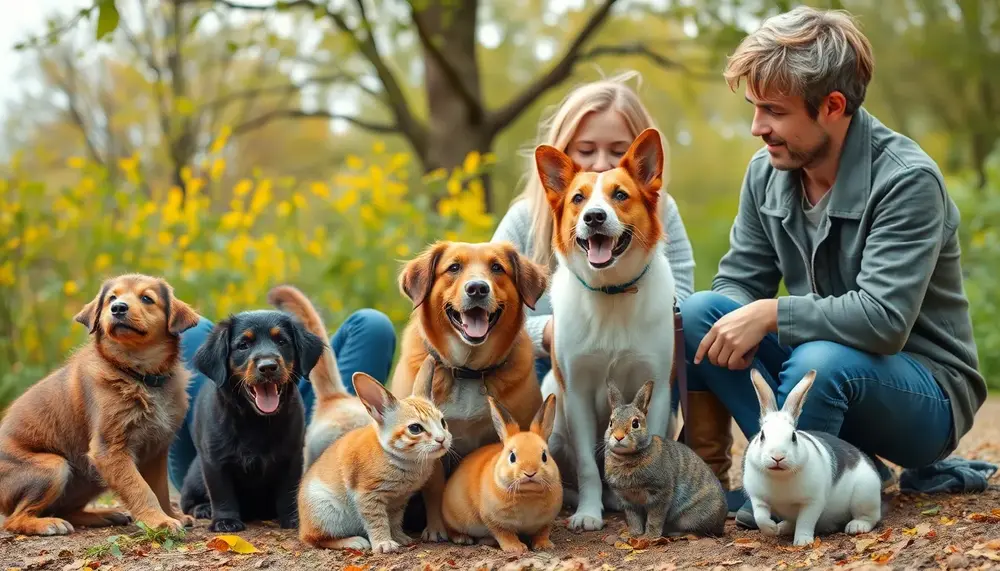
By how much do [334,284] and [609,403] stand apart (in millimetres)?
3987

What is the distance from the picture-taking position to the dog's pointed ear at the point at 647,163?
3.98 m

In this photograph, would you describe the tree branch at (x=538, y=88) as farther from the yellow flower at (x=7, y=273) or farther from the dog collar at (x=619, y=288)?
the dog collar at (x=619, y=288)

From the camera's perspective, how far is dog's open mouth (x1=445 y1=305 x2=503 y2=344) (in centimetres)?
396

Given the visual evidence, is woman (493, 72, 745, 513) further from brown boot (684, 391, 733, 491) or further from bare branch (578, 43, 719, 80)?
bare branch (578, 43, 719, 80)

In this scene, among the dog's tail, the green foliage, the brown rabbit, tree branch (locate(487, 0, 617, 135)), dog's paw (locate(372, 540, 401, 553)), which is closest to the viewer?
the brown rabbit

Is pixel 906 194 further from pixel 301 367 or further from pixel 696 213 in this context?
pixel 696 213

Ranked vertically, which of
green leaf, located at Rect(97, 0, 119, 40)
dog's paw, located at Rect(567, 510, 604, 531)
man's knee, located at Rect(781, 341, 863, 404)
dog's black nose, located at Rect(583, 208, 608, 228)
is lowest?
dog's paw, located at Rect(567, 510, 604, 531)

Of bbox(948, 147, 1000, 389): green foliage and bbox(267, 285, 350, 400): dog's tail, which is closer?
bbox(267, 285, 350, 400): dog's tail

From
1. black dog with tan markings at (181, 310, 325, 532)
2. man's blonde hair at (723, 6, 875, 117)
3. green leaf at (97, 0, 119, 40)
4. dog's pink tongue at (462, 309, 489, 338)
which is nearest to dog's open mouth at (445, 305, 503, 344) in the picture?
dog's pink tongue at (462, 309, 489, 338)

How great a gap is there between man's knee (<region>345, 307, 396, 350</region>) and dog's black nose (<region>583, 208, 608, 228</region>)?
67.9 inches

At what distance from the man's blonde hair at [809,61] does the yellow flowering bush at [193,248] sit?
4028mm

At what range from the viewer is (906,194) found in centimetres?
372

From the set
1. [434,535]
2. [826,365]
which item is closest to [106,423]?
[434,535]

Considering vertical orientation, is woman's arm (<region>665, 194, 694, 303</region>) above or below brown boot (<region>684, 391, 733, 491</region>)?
above
